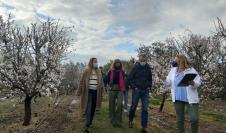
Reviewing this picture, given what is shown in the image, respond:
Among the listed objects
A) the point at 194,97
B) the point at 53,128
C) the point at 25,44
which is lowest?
the point at 53,128

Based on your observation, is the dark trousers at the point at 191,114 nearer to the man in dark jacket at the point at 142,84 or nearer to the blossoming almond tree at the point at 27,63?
the man in dark jacket at the point at 142,84

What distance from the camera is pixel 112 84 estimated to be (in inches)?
572

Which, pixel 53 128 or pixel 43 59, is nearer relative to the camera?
pixel 53 128

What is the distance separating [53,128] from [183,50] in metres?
17.2

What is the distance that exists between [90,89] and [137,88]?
142 centimetres

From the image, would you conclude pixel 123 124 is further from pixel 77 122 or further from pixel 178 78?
pixel 178 78

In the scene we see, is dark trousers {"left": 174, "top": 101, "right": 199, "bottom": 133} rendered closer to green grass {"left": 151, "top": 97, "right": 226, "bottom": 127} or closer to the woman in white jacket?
the woman in white jacket

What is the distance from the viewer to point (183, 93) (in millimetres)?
10047

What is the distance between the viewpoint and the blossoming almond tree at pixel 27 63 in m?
18.3

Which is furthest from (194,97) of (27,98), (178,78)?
(27,98)

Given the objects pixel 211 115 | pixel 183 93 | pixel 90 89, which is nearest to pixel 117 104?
pixel 90 89

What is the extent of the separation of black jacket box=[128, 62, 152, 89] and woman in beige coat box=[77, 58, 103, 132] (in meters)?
1.01

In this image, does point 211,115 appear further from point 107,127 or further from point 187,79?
point 187,79

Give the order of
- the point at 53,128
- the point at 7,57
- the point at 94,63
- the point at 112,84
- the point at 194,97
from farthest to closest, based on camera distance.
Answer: the point at 7,57 < the point at 53,128 < the point at 112,84 < the point at 94,63 < the point at 194,97
